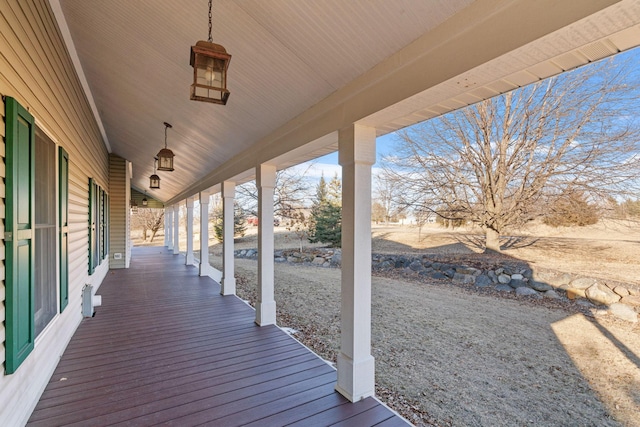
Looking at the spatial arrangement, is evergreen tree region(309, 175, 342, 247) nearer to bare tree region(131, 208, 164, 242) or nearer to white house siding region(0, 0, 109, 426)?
white house siding region(0, 0, 109, 426)

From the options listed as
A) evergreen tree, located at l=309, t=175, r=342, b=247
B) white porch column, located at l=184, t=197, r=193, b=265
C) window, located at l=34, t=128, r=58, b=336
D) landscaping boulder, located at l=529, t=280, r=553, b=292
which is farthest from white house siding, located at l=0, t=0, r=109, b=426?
evergreen tree, located at l=309, t=175, r=342, b=247

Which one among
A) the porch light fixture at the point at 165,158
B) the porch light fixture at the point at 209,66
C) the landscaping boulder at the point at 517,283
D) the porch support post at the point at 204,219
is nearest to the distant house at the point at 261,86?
A: the porch light fixture at the point at 209,66

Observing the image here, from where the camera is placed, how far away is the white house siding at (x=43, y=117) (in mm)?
1779

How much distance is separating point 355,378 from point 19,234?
8.09 feet

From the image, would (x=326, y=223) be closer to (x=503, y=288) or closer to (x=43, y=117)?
(x=503, y=288)

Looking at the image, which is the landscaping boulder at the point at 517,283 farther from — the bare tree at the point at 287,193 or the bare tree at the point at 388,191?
the bare tree at the point at 287,193

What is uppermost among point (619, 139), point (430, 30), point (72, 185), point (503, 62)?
point (619, 139)

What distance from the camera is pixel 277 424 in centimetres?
223

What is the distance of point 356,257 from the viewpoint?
2510mm

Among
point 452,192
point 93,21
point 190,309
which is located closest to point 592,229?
point 452,192

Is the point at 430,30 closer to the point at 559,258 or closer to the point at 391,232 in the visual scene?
the point at 559,258

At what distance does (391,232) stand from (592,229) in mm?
8325

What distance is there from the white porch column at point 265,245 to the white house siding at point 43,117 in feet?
6.94

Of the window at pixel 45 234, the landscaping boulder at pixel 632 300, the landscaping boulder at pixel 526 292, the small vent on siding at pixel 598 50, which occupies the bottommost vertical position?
the landscaping boulder at pixel 526 292
